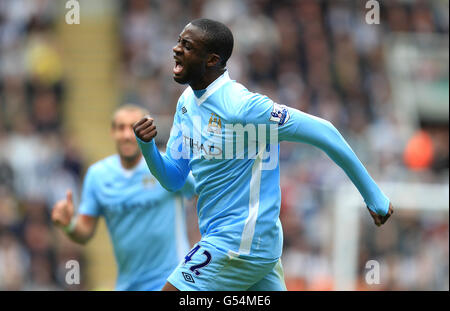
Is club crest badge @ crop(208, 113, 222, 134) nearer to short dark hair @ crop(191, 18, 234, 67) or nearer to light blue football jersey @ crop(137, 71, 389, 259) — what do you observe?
light blue football jersey @ crop(137, 71, 389, 259)

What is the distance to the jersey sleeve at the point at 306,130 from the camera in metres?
4.55

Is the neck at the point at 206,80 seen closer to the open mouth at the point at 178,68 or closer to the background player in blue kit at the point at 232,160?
the background player in blue kit at the point at 232,160

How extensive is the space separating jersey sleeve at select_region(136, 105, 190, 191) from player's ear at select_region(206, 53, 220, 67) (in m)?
0.43

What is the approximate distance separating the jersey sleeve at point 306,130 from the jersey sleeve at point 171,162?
23.4 inches

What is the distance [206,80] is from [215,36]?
261 millimetres

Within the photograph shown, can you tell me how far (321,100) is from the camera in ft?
48.9

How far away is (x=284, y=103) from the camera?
14602 mm

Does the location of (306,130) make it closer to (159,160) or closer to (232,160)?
(232,160)

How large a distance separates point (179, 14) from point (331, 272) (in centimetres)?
706

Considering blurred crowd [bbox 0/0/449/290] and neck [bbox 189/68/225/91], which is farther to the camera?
blurred crowd [bbox 0/0/449/290]

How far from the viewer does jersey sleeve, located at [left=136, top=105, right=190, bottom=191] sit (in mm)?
4859

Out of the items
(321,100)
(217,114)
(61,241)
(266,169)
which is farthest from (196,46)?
(321,100)

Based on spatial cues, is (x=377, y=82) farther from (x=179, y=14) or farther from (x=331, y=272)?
(x=331, y=272)

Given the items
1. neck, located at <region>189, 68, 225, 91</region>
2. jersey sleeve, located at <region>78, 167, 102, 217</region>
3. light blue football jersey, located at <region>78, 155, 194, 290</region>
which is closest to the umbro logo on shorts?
neck, located at <region>189, 68, 225, 91</region>
